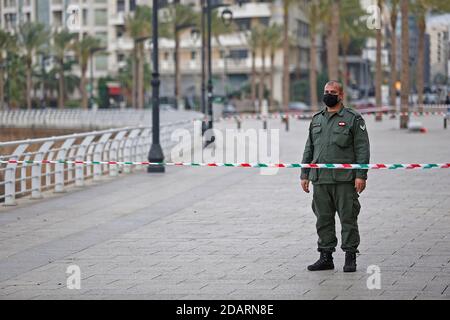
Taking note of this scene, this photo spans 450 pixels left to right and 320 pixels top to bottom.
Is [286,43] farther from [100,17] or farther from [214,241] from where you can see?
[214,241]

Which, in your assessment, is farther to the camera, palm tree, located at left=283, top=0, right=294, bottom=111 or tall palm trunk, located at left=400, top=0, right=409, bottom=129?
palm tree, located at left=283, top=0, right=294, bottom=111

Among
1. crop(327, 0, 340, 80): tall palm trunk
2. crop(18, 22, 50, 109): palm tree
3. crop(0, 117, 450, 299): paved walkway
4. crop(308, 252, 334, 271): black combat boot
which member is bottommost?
crop(0, 117, 450, 299): paved walkway

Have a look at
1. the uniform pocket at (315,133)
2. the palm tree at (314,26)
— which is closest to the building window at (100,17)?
the palm tree at (314,26)

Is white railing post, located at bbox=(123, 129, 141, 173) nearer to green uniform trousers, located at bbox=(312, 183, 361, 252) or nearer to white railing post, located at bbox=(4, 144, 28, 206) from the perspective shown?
white railing post, located at bbox=(4, 144, 28, 206)

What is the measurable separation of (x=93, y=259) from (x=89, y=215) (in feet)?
15.0

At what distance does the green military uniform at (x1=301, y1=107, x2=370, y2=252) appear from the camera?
33.9 feet

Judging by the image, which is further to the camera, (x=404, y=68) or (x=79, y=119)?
(x=79, y=119)

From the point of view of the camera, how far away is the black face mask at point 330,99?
33.7 feet

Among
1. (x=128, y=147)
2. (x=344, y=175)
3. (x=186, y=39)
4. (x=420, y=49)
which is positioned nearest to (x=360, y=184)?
(x=344, y=175)

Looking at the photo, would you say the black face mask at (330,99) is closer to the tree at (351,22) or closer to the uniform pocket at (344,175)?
the uniform pocket at (344,175)

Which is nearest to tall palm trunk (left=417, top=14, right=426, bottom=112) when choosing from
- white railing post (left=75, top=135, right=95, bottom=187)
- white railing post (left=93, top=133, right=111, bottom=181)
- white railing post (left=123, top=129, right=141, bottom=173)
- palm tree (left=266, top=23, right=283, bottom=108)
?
white railing post (left=123, top=129, right=141, bottom=173)

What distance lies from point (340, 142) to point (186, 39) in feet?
357

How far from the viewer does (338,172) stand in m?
10.3

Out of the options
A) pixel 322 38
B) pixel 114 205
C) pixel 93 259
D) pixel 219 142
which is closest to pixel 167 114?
pixel 219 142
